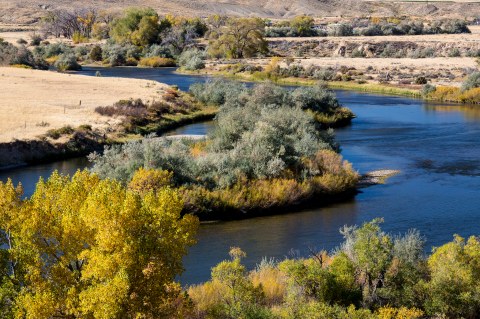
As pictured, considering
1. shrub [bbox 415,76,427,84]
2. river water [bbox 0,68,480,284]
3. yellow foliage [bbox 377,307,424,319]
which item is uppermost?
shrub [bbox 415,76,427,84]

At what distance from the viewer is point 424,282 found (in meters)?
14.2

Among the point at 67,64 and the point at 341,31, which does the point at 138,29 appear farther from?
the point at 341,31

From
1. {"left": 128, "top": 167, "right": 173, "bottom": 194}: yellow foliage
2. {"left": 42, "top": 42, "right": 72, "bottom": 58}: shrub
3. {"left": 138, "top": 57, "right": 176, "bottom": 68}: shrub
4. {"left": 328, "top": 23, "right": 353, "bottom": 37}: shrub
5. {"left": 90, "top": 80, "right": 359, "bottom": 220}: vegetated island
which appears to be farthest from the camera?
{"left": 328, "top": 23, "right": 353, "bottom": 37}: shrub

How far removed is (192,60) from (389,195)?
54.3m

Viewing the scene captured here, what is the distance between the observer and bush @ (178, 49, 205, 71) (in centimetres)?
7712

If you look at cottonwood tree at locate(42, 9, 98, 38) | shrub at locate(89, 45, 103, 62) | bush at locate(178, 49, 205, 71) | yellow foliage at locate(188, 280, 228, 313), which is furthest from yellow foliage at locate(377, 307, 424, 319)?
cottonwood tree at locate(42, 9, 98, 38)

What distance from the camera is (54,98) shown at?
154 ft

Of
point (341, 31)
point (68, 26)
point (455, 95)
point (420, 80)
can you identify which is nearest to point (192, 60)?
point (420, 80)

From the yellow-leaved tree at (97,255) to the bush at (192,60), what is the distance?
2626 inches

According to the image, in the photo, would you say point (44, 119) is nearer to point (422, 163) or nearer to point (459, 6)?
point (422, 163)

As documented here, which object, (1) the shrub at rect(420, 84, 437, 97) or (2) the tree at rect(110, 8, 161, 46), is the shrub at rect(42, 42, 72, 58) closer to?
(2) the tree at rect(110, 8, 161, 46)

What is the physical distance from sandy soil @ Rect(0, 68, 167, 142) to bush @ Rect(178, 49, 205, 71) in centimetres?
1801

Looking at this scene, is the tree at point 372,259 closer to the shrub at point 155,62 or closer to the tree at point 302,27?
the shrub at point 155,62

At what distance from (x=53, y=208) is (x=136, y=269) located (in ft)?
7.44
